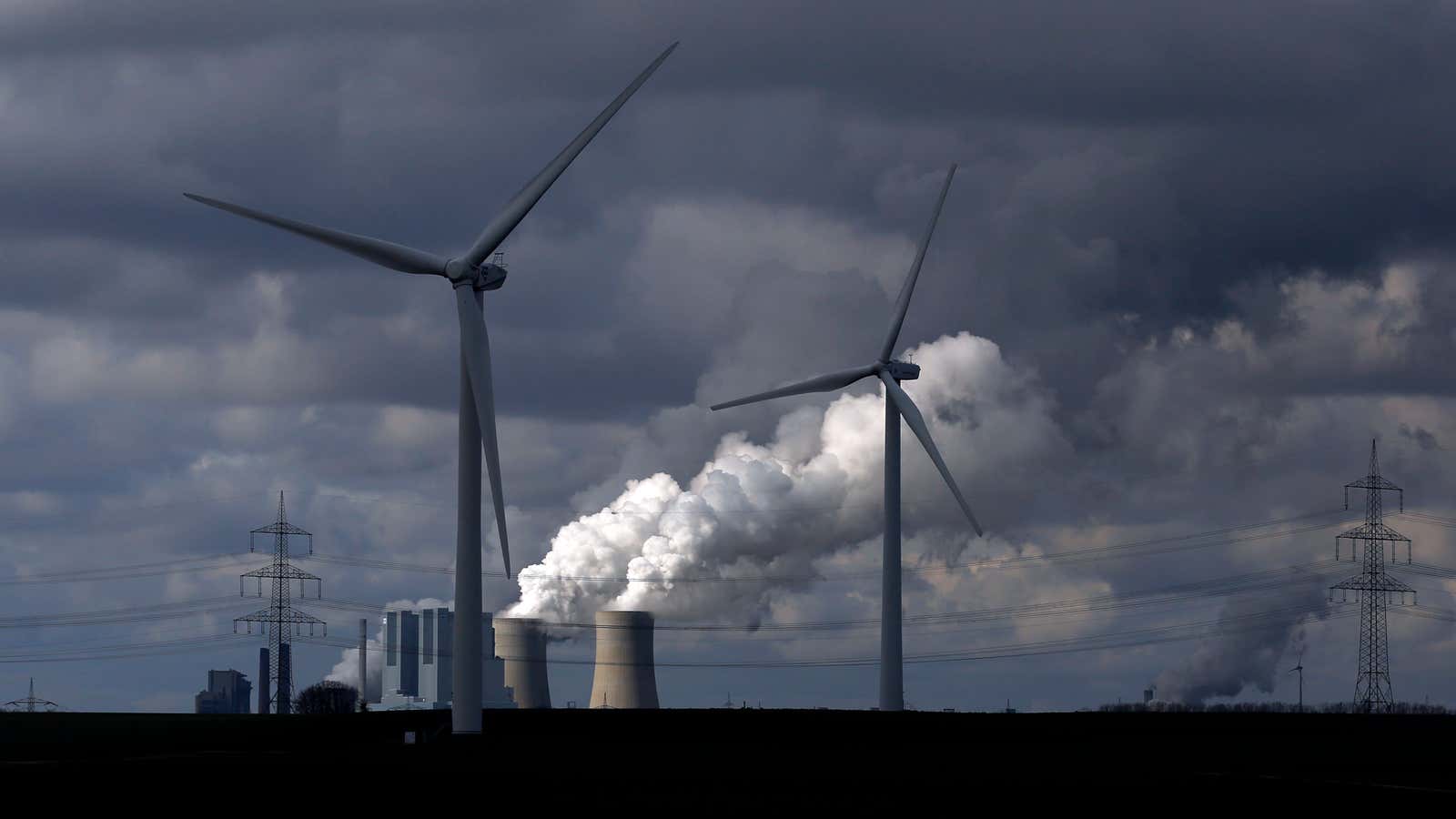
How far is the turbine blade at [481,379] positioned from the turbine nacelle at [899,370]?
37.2 metres

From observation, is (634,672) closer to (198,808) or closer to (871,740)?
(871,740)

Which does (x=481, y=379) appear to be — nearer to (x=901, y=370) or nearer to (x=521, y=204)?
(x=521, y=204)

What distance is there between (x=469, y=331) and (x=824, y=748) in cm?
2429

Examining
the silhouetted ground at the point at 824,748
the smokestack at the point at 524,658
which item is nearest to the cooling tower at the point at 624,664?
the smokestack at the point at 524,658

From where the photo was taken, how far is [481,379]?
89.2 metres

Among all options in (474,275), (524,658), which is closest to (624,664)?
(524,658)

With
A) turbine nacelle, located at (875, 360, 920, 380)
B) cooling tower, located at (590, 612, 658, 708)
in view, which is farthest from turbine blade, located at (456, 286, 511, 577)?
cooling tower, located at (590, 612, 658, 708)

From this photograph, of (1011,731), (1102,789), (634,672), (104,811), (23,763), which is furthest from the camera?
(634,672)

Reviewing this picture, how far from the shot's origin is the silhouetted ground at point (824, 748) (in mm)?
65625

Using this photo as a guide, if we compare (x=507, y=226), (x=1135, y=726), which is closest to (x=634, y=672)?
(x=1135, y=726)

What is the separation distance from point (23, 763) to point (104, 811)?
71.4ft

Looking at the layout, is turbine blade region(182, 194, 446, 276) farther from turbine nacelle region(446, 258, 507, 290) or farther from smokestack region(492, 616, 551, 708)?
smokestack region(492, 616, 551, 708)

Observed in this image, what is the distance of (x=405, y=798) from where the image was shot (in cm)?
5478

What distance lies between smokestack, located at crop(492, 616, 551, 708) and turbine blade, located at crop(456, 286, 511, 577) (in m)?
103
